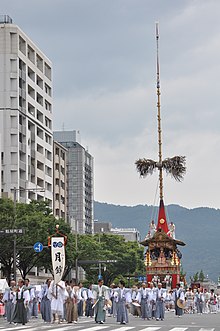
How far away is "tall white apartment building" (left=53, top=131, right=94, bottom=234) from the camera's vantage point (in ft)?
456

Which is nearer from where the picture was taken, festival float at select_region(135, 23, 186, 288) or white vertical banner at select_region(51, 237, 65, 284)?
white vertical banner at select_region(51, 237, 65, 284)

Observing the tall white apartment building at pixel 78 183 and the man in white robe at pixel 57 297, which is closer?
the man in white robe at pixel 57 297

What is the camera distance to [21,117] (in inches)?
3359

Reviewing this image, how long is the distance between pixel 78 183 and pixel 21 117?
184 ft

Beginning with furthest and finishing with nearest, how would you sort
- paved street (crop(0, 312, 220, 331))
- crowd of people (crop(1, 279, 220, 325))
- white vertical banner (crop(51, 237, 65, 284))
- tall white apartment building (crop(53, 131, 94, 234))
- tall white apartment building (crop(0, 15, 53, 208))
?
tall white apartment building (crop(53, 131, 94, 234)), tall white apartment building (crop(0, 15, 53, 208)), white vertical banner (crop(51, 237, 65, 284)), crowd of people (crop(1, 279, 220, 325)), paved street (crop(0, 312, 220, 331))

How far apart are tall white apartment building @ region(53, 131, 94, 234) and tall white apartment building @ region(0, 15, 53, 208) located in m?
45.8

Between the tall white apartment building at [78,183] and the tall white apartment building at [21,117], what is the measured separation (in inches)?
1805

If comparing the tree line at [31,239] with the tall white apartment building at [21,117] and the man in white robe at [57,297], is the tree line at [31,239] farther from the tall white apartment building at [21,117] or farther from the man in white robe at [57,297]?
the man in white robe at [57,297]

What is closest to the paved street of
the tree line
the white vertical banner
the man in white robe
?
the man in white robe

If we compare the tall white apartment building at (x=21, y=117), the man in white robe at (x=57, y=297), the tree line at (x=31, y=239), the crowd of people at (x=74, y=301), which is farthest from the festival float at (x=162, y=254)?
the tall white apartment building at (x=21, y=117)

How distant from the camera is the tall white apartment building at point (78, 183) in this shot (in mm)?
138875

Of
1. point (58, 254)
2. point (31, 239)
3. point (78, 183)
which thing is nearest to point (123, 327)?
point (58, 254)

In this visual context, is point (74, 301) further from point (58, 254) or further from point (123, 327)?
point (58, 254)

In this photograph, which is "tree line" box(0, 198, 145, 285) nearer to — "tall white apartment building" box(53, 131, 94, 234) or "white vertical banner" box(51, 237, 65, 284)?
"white vertical banner" box(51, 237, 65, 284)
